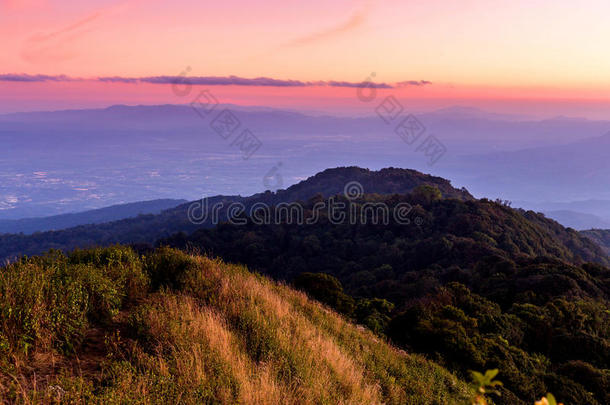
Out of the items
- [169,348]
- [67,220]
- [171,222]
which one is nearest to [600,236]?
[169,348]

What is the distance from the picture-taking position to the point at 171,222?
110938 millimetres

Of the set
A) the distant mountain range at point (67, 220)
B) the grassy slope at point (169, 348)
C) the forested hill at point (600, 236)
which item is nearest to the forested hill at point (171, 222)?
the forested hill at point (600, 236)

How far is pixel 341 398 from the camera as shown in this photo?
4750 mm

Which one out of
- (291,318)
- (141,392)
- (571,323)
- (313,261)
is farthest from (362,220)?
(141,392)

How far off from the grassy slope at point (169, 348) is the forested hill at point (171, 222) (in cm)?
7790

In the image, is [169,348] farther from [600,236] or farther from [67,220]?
[67,220]

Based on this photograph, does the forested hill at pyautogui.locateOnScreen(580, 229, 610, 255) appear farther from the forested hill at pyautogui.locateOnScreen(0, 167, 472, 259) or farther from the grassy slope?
the grassy slope

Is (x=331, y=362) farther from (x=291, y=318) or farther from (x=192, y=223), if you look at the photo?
(x=192, y=223)

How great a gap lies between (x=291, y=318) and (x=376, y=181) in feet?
336

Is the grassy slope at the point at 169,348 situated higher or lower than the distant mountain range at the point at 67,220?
lower

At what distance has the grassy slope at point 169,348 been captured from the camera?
400 centimetres

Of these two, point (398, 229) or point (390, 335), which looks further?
point (398, 229)

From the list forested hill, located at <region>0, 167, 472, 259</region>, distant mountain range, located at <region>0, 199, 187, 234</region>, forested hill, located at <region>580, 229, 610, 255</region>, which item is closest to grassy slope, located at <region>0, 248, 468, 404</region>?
forested hill, located at <region>0, 167, 472, 259</region>

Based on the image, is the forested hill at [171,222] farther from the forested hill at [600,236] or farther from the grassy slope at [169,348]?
the grassy slope at [169,348]
